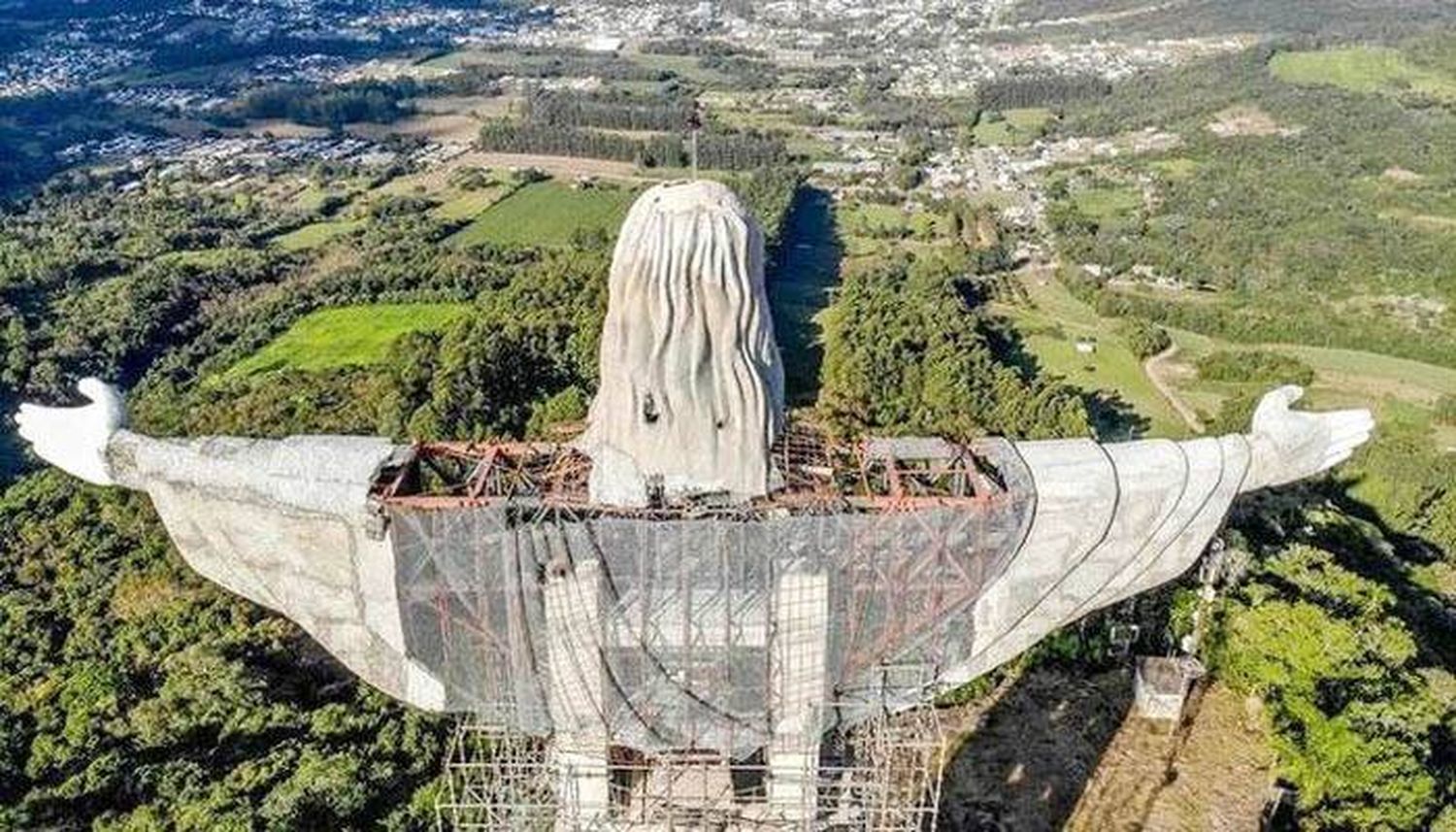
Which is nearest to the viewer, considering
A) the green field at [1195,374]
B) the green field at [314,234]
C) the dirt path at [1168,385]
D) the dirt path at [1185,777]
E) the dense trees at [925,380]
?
the dirt path at [1185,777]

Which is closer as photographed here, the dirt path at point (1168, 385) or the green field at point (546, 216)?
the dirt path at point (1168, 385)

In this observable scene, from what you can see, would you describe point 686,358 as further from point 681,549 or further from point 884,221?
point 884,221

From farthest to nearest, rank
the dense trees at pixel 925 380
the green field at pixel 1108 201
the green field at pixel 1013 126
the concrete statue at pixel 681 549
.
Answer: the green field at pixel 1013 126, the green field at pixel 1108 201, the dense trees at pixel 925 380, the concrete statue at pixel 681 549

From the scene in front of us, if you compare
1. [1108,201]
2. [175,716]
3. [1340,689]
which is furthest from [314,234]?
[1340,689]

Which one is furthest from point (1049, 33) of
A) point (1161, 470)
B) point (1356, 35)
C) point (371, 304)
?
point (1161, 470)

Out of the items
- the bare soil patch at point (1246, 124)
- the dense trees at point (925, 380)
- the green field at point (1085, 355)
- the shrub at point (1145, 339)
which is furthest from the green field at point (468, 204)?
the bare soil patch at point (1246, 124)

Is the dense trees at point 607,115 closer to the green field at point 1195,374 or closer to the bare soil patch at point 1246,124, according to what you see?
the bare soil patch at point 1246,124

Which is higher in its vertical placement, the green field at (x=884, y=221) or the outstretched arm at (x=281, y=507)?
the outstretched arm at (x=281, y=507)
